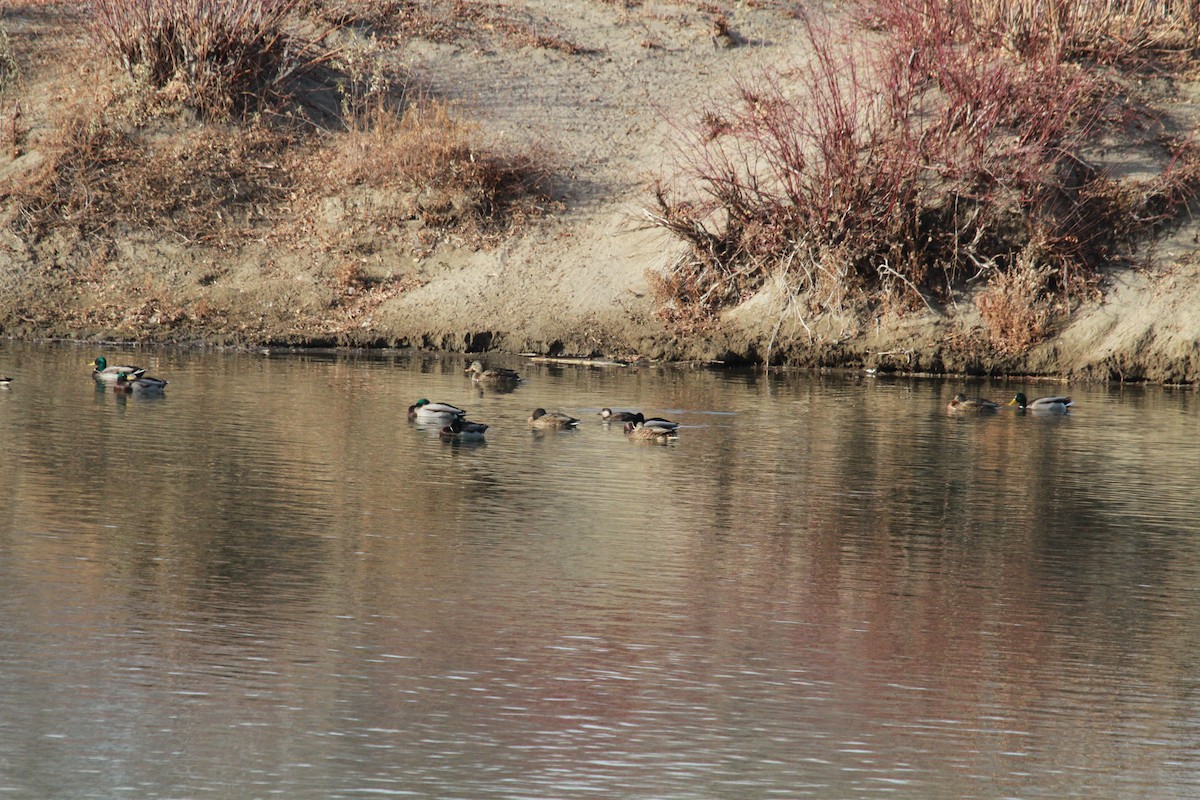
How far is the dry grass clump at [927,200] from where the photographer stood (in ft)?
93.3

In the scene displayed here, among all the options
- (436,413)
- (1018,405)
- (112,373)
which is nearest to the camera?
(436,413)

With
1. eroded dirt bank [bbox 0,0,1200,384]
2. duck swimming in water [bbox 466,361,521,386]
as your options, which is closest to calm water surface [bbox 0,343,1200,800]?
duck swimming in water [bbox 466,361,521,386]

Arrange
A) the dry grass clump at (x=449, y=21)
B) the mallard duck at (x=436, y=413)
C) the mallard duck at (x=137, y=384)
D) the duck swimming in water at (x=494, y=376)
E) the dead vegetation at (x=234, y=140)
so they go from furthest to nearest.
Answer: the dry grass clump at (x=449, y=21)
the dead vegetation at (x=234, y=140)
the duck swimming in water at (x=494, y=376)
the mallard duck at (x=137, y=384)
the mallard duck at (x=436, y=413)

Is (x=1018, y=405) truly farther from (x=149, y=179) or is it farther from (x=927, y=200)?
(x=149, y=179)

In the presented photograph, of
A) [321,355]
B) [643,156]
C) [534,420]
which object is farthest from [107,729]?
[643,156]

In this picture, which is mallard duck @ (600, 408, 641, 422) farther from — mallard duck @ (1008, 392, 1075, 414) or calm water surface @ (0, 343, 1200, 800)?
mallard duck @ (1008, 392, 1075, 414)

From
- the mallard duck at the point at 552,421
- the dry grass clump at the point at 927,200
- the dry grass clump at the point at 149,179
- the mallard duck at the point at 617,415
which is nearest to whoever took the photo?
the mallard duck at the point at 552,421

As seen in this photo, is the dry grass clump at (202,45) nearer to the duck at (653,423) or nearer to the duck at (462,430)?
the duck at (462,430)

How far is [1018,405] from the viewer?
2309cm

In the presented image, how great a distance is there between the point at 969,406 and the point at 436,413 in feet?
25.6

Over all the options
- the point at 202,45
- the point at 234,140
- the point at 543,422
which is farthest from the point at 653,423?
the point at 202,45

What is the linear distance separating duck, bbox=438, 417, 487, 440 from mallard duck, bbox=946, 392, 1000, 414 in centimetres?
731

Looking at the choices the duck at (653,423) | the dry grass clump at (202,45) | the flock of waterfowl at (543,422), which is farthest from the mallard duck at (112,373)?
the dry grass clump at (202,45)

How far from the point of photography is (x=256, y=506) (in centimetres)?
1380
